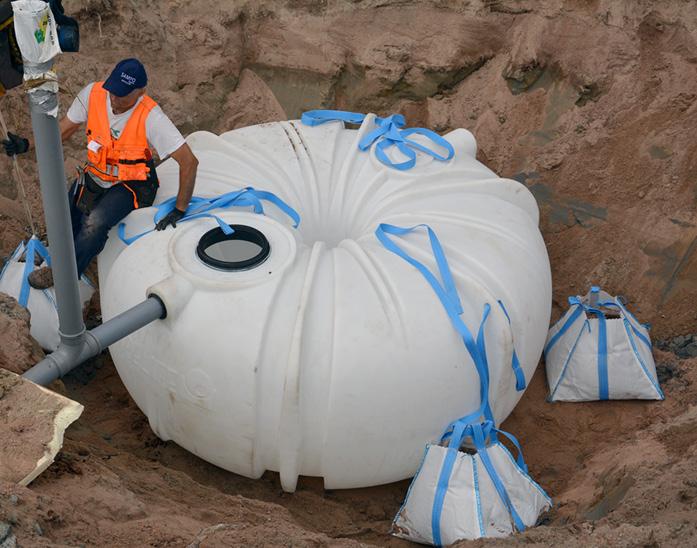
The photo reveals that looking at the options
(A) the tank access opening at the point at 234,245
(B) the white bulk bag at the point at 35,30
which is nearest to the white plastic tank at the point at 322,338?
(A) the tank access opening at the point at 234,245

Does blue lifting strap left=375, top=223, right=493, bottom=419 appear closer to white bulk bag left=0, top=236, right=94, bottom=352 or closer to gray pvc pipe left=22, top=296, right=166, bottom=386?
gray pvc pipe left=22, top=296, right=166, bottom=386

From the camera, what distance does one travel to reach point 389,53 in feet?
17.4

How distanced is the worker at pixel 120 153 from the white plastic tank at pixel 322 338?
0.10 metres

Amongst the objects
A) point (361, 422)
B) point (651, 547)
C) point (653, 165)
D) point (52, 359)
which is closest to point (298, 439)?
point (361, 422)

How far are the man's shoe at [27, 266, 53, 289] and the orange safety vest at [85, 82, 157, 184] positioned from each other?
0.63 metres

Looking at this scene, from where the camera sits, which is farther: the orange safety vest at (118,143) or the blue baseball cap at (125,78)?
the orange safety vest at (118,143)

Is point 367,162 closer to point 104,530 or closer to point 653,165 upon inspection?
point 653,165

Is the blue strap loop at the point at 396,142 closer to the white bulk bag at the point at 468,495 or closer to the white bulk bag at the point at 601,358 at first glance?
the white bulk bag at the point at 601,358

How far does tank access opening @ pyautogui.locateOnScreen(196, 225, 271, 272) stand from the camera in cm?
338

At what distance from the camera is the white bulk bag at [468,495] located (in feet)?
10.3

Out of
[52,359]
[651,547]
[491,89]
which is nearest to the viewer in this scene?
[651,547]

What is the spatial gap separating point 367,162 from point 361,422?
1.45 metres

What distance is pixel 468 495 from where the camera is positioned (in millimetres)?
3166

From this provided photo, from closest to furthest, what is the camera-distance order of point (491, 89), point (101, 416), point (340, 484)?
1. point (340, 484)
2. point (101, 416)
3. point (491, 89)
